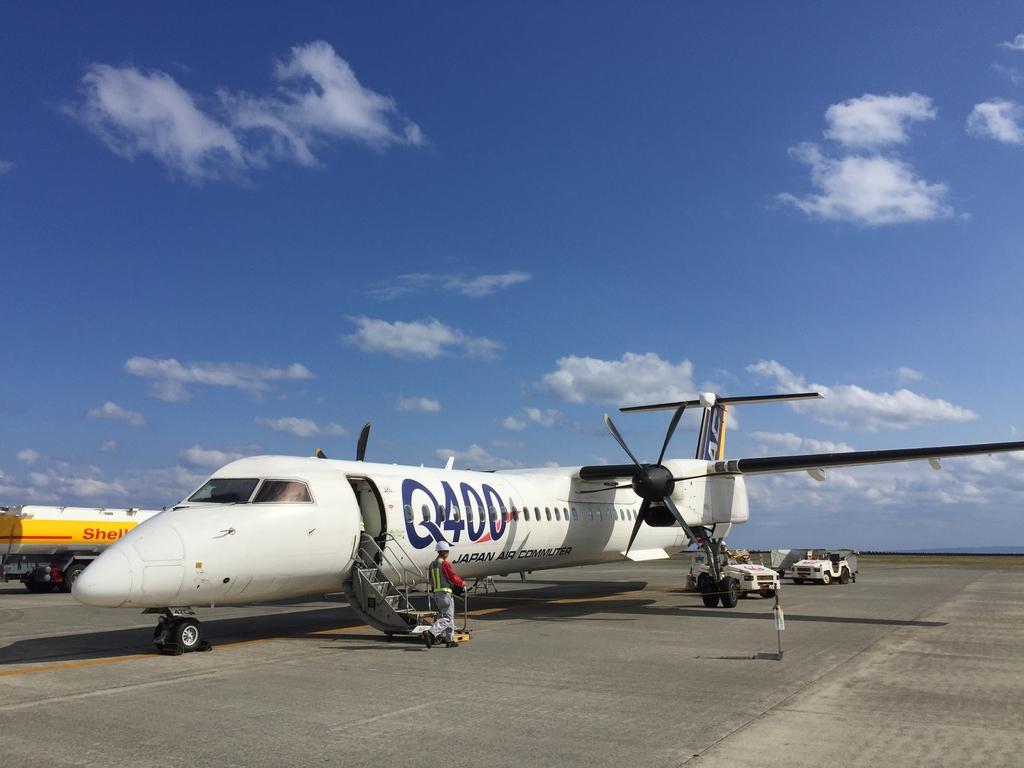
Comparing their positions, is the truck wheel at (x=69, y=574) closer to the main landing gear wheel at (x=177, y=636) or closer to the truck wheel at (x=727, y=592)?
the main landing gear wheel at (x=177, y=636)

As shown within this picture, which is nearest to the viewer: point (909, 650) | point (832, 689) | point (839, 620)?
point (832, 689)

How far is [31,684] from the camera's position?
9.48 meters

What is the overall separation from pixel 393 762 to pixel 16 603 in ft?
73.6

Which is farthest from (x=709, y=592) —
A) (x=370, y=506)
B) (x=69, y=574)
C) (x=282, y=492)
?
(x=69, y=574)

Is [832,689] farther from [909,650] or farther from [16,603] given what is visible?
[16,603]

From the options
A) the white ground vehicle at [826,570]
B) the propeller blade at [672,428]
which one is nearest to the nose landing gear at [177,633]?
the propeller blade at [672,428]

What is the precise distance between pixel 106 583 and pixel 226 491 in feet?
8.07

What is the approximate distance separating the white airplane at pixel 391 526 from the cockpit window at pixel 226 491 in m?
0.02

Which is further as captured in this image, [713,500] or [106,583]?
[713,500]

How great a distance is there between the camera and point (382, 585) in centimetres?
1360

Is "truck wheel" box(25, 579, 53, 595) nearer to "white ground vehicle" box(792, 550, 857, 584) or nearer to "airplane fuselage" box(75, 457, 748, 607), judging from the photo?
"airplane fuselage" box(75, 457, 748, 607)

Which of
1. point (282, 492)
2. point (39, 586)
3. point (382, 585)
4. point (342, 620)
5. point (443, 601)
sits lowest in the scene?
point (39, 586)

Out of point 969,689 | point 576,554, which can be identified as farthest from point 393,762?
point 576,554

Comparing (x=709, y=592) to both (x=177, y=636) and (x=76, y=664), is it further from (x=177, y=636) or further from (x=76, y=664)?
(x=76, y=664)
